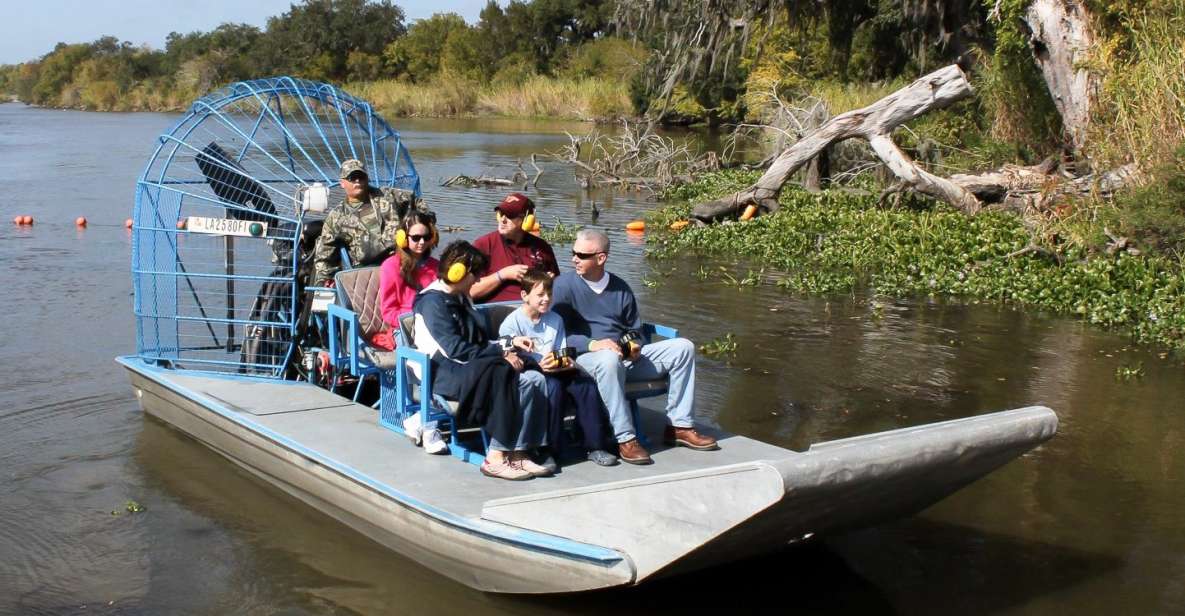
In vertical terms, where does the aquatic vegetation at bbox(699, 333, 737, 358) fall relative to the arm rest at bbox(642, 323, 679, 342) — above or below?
below

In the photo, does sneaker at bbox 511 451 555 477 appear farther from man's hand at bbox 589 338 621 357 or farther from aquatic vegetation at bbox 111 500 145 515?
aquatic vegetation at bbox 111 500 145 515

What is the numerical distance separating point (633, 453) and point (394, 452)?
1380 millimetres

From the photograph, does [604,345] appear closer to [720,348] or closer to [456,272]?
[456,272]

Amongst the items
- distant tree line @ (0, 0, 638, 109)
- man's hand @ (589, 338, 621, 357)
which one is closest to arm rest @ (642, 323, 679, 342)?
man's hand @ (589, 338, 621, 357)

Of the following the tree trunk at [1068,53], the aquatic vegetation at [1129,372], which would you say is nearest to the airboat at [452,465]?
the aquatic vegetation at [1129,372]

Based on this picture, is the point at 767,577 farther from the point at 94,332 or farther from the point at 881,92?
the point at 881,92

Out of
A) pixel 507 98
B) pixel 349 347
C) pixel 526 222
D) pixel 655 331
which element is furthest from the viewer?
pixel 507 98

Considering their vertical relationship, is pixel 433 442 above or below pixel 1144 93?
below

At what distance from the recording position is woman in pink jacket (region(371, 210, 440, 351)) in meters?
7.81

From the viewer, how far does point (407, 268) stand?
25.9 feet

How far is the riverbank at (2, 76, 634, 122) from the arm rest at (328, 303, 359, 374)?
44.5m

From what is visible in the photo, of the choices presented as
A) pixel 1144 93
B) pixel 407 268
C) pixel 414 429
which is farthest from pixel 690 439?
pixel 1144 93

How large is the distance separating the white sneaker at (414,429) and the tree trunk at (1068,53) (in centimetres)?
1097

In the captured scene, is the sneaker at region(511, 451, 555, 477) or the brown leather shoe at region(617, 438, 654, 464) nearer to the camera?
the sneaker at region(511, 451, 555, 477)
